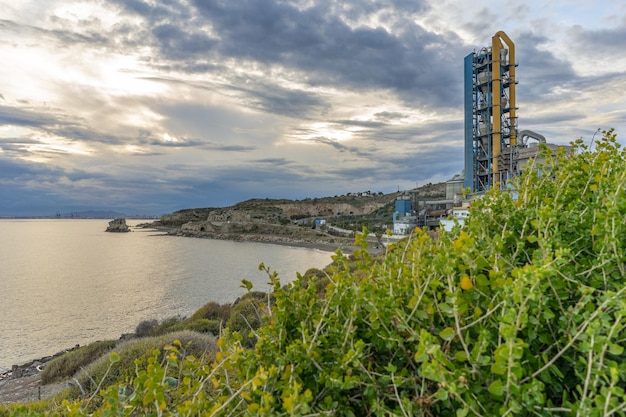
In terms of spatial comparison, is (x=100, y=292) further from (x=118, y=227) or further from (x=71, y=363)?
(x=118, y=227)

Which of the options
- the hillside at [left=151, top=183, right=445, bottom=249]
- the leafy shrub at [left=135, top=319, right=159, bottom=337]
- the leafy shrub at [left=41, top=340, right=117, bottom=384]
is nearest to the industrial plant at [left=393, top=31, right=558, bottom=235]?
the leafy shrub at [left=135, top=319, right=159, bottom=337]

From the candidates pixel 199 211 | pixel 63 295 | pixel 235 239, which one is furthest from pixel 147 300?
pixel 199 211

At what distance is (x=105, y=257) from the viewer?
53.2 m

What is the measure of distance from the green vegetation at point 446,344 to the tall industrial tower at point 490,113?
30.9m

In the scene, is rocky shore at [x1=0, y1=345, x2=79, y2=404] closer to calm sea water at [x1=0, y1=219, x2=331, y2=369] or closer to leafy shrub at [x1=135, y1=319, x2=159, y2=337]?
calm sea water at [x1=0, y1=219, x2=331, y2=369]

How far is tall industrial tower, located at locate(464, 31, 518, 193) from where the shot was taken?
3053 cm

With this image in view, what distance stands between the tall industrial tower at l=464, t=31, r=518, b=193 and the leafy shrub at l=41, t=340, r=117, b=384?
27.3 m

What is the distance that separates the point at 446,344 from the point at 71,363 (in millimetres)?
13160

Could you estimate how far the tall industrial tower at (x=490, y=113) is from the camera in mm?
30531

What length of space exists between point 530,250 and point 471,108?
33.9m

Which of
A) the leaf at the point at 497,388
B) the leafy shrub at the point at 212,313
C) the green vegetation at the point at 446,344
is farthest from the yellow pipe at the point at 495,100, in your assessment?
the leaf at the point at 497,388

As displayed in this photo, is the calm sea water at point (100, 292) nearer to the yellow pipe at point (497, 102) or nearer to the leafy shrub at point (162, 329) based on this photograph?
the leafy shrub at point (162, 329)

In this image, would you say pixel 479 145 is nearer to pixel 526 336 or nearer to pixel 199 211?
pixel 526 336

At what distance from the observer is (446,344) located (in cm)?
150
